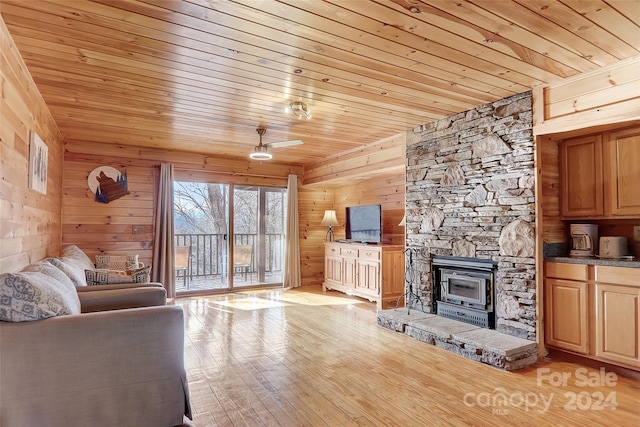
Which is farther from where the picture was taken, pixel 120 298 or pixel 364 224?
pixel 364 224

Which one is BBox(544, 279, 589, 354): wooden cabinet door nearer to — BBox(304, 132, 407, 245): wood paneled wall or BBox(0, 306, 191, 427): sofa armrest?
BBox(304, 132, 407, 245): wood paneled wall

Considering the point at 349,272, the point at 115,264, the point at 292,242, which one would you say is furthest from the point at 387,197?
the point at 115,264

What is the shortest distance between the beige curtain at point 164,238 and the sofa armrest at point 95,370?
12.6 ft

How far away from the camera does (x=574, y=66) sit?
A: 2.83 meters

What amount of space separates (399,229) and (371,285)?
107 centimetres

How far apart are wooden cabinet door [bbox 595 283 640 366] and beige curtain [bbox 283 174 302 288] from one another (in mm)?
4852

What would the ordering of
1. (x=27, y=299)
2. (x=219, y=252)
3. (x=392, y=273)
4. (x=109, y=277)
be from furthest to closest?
(x=219, y=252)
(x=392, y=273)
(x=109, y=277)
(x=27, y=299)

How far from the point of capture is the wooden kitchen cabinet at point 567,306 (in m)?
3.05

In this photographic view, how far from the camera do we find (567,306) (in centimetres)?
315

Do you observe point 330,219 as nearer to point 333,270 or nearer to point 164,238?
point 333,270

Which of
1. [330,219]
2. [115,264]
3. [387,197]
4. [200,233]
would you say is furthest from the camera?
[330,219]

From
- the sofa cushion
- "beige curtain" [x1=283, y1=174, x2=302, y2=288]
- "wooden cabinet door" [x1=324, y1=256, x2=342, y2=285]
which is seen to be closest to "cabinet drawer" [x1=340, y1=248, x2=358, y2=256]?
"wooden cabinet door" [x1=324, y1=256, x2=342, y2=285]

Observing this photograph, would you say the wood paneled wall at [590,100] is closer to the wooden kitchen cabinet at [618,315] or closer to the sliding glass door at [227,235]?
the wooden kitchen cabinet at [618,315]

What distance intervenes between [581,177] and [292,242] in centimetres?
474
